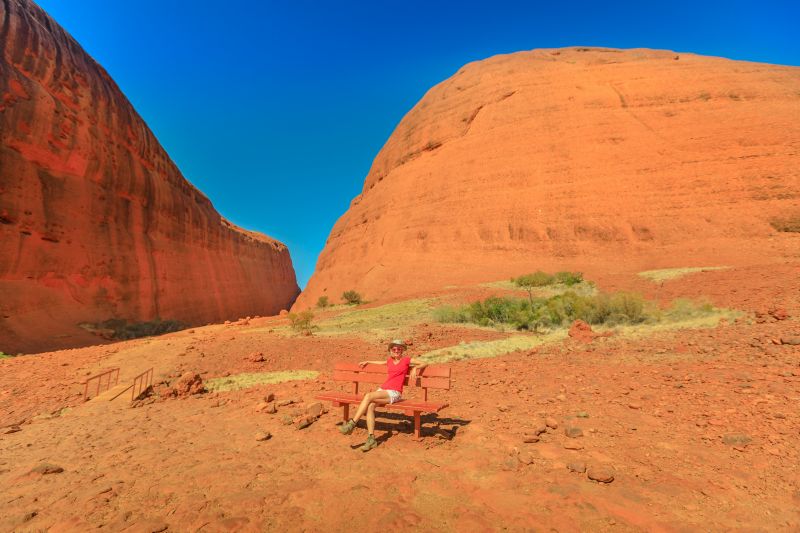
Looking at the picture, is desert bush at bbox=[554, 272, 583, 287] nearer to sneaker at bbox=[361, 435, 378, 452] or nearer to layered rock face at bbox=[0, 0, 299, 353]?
sneaker at bbox=[361, 435, 378, 452]

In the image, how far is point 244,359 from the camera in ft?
29.2

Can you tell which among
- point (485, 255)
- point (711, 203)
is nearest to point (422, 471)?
point (485, 255)

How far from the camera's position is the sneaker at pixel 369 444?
4152mm

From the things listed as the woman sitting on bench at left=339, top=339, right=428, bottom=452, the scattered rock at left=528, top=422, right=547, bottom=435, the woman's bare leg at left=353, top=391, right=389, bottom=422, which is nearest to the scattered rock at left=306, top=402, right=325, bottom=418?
the woman sitting on bench at left=339, top=339, right=428, bottom=452

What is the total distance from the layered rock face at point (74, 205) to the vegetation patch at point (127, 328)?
52 cm

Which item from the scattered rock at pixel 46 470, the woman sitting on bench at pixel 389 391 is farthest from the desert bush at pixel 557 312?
the scattered rock at pixel 46 470

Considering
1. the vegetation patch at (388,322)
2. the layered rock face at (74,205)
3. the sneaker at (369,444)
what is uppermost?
the layered rock face at (74,205)

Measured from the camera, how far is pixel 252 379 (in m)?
7.60

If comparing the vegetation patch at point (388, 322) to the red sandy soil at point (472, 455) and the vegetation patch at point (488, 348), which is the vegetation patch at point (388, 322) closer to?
the vegetation patch at point (488, 348)

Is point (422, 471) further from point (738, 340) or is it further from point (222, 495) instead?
point (738, 340)

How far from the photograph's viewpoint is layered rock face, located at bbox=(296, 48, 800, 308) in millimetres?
23422

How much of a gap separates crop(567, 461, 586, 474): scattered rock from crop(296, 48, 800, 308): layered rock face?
18.5 meters

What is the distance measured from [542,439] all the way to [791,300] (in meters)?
8.81

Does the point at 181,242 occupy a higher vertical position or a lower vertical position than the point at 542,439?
higher
